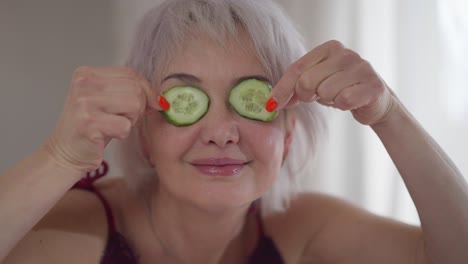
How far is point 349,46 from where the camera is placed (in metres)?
1.94

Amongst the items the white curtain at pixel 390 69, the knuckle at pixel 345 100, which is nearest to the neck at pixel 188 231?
the knuckle at pixel 345 100

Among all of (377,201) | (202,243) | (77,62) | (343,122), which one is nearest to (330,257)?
(202,243)

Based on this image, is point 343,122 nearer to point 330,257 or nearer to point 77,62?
point 330,257

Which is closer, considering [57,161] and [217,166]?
[57,161]

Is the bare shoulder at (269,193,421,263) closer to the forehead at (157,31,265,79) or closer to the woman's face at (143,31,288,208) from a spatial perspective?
the woman's face at (143,31,288,208)

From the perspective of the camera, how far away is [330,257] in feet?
4.66

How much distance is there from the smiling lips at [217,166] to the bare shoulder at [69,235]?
0.34m

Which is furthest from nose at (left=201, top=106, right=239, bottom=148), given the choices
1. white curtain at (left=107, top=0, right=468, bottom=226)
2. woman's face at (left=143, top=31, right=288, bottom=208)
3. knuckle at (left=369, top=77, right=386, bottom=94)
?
white curtain at (left=107, top=0, right=468, bottom=226)

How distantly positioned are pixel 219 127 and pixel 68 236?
0.48 m

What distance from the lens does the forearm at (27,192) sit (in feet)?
3.20

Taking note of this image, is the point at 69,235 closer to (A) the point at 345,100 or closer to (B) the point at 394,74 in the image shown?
(A) the point at 345,100

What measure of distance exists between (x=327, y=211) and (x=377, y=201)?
20.5 inches

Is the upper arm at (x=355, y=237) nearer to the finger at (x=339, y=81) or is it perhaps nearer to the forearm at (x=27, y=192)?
the finger at (x=339, y=81)

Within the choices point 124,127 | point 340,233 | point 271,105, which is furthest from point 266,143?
point 340,233
